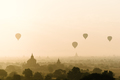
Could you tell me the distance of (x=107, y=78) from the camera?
51969mm

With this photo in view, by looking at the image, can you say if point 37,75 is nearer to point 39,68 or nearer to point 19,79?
point 19,79

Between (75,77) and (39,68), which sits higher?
(39,68)

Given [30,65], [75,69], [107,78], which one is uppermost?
[30,65]

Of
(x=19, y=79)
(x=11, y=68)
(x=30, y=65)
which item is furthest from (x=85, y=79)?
(x=30, y=65)

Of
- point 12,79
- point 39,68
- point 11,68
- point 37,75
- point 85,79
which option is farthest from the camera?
point 39,68

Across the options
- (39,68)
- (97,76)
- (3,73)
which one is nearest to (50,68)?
(39,68)

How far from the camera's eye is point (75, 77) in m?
74.0

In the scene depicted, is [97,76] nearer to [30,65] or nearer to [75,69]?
[75,69]

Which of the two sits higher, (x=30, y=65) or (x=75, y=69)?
(x=30, y=65)

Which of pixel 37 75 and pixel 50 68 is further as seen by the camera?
pixel 50 68

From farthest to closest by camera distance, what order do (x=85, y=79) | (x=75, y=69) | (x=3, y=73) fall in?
(x=3, y=73), (x=75, y=69), (x=85, y=79)

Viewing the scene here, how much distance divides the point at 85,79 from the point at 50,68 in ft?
261

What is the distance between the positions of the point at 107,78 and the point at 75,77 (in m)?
23.6

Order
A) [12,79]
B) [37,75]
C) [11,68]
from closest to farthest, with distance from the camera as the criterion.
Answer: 1. [12,79]
2. [37,75]
3. [11,68]
